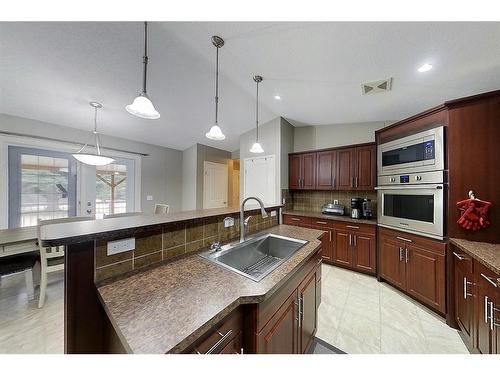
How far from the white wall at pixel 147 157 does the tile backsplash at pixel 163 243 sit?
3708 mm

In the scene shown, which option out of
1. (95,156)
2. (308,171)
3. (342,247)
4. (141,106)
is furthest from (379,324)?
(95,156)

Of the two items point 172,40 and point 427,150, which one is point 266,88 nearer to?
point 172,40

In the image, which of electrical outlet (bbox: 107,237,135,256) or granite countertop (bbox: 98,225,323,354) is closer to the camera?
granite countertop (bbox: 98,225,323,354)

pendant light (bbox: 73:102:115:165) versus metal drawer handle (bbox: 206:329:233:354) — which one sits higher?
pendant light (bbox: 73:102:115:165)

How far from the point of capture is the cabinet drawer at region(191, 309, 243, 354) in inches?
26.0

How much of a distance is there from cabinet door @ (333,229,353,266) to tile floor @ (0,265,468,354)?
50cm

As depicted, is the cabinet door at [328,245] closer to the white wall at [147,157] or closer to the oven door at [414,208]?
the oven door at [414,208]

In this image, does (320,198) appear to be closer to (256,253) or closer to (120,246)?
(256,253)

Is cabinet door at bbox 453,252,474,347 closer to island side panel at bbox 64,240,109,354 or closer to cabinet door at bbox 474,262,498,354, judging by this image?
cabinet door at bbox 474,262,498,354

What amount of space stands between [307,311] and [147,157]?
4.71m

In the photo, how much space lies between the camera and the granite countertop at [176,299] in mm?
570

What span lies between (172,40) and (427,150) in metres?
2.94

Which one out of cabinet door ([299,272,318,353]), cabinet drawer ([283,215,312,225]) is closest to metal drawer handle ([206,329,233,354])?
cabinet door ([299,272,318,353])

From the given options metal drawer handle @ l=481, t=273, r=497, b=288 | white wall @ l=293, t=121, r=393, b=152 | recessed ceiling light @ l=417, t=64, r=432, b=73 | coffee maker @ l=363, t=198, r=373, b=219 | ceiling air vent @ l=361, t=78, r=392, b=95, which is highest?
ceiling air vent @ l=361, t=78, r=392, b=95
